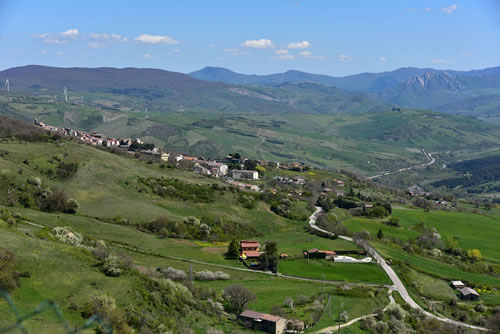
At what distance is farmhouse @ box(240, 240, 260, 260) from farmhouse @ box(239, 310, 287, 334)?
21.0 m

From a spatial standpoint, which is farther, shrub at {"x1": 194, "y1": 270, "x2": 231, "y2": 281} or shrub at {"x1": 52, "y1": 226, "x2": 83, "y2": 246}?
shrub at {"x1": 194, "y1": 270, "x2": 231, "y2": 281}

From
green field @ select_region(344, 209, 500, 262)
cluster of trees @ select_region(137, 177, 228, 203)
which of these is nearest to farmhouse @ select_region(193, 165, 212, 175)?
cluster of trees @ select_region(137, 177, 228, 203)

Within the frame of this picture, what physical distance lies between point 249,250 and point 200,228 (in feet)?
42.6

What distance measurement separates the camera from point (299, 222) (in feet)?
282

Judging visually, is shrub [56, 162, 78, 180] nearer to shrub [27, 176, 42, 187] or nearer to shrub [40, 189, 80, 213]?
shrub [27, 176, 42, 187]

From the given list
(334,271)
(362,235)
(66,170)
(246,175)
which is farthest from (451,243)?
(66,170)

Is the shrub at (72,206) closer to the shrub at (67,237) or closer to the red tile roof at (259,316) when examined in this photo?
the shrub at (67,237)

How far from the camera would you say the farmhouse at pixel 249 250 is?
57.7 meters

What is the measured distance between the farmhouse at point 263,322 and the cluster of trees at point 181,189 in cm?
5008

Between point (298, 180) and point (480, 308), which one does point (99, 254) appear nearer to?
point (480, 308)

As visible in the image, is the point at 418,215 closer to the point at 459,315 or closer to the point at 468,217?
the point at 468,217

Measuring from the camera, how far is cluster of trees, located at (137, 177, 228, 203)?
281ft

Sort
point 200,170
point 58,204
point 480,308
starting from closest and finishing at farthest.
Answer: point 480,308 → point 58,204 → point 200,170

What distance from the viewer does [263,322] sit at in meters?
35.2
